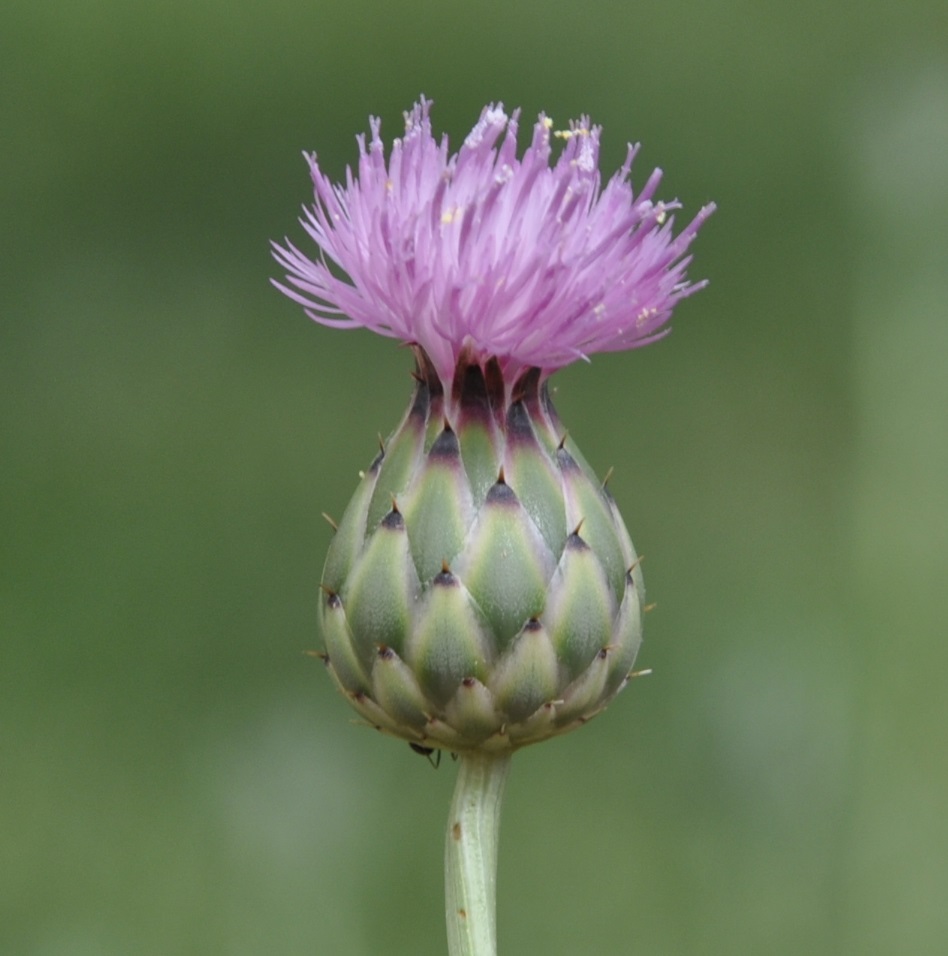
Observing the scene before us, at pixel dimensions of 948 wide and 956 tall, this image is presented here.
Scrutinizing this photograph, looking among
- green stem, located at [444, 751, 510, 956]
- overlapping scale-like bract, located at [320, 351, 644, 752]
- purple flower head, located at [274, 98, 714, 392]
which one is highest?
purple flower head, located at [274, 98, 714, 392]

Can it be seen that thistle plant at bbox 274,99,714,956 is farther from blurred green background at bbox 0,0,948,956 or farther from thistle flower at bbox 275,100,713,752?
blurred green background at bbox 0,0,948,956

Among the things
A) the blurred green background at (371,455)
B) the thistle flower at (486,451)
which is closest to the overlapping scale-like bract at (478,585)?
the thistle flower at (486,451)

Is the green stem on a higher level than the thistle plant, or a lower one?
lower

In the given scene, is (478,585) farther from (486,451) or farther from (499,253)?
(499,253)

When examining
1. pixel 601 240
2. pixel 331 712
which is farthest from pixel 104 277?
pixel 601 240

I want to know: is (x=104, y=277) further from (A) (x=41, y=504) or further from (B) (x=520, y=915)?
(B) (x=520, y=915)

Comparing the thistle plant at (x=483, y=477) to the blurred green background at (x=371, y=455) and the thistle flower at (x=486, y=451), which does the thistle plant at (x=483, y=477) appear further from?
the blurred green background at (x=371, y=455)

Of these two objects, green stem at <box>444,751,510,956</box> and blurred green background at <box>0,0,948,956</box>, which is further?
blurred green background at <box>0,0,948,956</box>

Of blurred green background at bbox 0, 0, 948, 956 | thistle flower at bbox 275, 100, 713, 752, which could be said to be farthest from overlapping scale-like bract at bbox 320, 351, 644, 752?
blurred green background at bbox 0, 0, 948, 956
